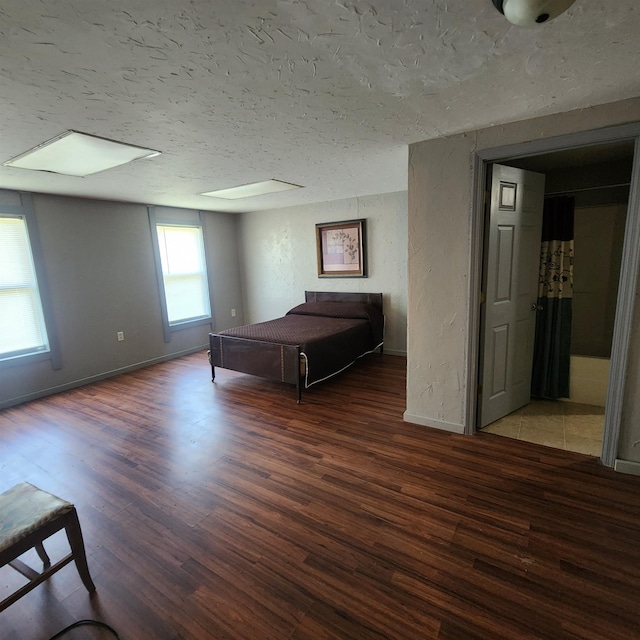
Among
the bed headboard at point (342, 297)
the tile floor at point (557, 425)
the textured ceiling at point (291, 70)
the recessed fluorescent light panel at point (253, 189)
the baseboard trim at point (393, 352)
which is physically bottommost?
the tile floor at point (557, 425)

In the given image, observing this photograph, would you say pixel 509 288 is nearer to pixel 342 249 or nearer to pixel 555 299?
pixel 555 299

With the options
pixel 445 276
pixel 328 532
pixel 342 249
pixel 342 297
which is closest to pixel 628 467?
pixel 445 276

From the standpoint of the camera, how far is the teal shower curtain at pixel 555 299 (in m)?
2.99

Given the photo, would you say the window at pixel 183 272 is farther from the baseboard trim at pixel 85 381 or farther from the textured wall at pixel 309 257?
the textured wall at pixel 309 257

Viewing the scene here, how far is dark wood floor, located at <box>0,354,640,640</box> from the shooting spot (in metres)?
1.34

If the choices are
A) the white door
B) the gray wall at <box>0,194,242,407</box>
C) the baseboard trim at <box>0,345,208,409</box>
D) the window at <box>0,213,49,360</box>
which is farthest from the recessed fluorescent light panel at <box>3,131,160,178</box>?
the white door

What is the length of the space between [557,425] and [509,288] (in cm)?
117

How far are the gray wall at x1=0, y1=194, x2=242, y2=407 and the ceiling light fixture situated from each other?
4424 millimetres

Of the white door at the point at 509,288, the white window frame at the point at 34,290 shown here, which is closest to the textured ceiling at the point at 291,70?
the white door at the point at 509,288

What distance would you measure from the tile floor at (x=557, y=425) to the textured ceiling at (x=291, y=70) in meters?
2.20

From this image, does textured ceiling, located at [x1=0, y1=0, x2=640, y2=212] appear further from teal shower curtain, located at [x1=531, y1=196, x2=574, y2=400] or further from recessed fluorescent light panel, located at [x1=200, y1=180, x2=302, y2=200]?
teal shower curtain, located at [x1=531, y1=196, x2=574, y2=400]

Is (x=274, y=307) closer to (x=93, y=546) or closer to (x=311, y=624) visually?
(x=93, y=546)

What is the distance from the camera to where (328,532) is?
1755 mm

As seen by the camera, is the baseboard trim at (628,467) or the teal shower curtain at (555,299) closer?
the baseboard trim at (628,467)
